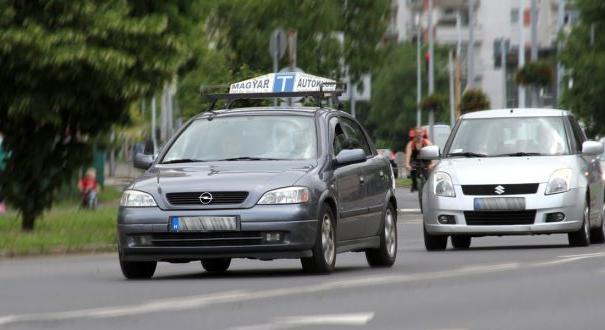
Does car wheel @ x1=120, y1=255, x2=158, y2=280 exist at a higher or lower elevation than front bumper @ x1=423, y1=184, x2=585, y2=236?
higher

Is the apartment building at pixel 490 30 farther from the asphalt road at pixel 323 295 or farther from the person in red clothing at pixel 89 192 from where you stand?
the asphalt road at pixel 323 295

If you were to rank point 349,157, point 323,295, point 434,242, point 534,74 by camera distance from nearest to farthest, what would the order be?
point 323,295
point 349,157
point 434,242
point 534,74

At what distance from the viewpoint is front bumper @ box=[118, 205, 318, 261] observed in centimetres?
1714

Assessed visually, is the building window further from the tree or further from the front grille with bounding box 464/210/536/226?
the front grille with bounding box 464/210/536/226

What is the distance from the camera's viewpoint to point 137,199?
17438mm

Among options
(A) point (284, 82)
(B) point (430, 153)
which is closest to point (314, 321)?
(B) point (430, 153)

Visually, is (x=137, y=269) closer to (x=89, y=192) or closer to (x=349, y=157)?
(x=349, y=157)

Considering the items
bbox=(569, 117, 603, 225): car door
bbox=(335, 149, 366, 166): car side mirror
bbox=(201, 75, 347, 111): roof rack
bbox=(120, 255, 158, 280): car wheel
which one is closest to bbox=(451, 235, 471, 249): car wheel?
bbox=(569, 117, 603, 225): car door

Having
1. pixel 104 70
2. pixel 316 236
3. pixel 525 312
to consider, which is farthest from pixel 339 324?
pixel 104 70

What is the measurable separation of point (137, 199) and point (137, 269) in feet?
2.57

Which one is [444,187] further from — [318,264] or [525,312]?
[525,312]

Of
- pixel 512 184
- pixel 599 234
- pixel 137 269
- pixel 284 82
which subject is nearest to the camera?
pixel 137 269

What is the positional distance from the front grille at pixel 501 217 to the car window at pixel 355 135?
314 centimetres

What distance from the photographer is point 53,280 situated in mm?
17828
